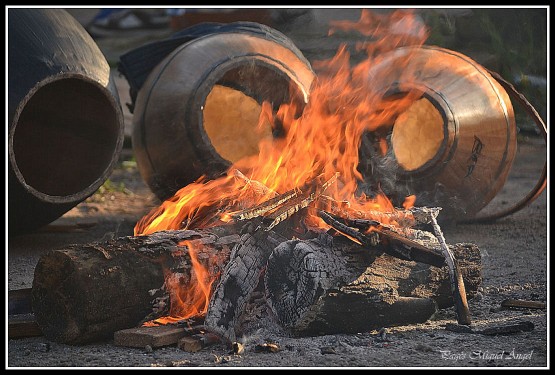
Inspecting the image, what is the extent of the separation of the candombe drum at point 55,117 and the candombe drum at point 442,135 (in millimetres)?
1920

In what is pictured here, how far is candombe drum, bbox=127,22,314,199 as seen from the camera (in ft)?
21.0

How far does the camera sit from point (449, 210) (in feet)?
21.6

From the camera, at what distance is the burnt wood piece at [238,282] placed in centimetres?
411

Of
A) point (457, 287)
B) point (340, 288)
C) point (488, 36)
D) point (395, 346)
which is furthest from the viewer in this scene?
point (488, 36)

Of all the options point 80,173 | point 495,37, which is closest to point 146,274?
point 80,173

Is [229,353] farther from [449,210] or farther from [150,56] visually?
Answer: [150,56]

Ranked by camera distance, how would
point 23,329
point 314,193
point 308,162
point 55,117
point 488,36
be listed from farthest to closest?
point 488,36, point 55,117, point 308,162, point 314,193, point 23,329

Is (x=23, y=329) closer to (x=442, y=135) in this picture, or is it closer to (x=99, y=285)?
(x=99, y=285)

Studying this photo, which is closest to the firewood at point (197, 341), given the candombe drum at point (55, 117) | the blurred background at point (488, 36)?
the candombe drum at point (55, 117)

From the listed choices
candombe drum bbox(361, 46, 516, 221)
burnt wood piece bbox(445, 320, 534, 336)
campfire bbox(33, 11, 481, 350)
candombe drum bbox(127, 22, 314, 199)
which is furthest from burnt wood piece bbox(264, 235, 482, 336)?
candombe drum bbox(127, 22, 314, 199)

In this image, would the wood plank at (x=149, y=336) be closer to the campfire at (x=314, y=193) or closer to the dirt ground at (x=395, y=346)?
the dirt ground at (x=395, y=346)

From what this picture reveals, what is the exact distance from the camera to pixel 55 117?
6566mm

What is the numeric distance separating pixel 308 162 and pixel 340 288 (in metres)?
1.26

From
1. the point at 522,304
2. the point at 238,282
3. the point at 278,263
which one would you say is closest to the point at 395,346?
the point at 278,263
